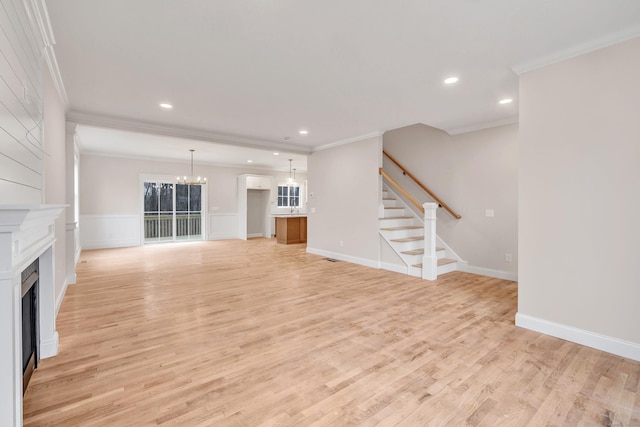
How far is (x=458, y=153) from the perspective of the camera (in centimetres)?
552

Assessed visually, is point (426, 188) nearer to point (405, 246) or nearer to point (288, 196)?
point (405, 246)

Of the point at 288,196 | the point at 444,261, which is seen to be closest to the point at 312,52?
the point at 444,261

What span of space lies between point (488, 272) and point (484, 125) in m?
2.59

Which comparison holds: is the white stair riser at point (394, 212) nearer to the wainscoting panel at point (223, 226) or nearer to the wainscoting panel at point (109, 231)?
the wainscoting panel at point (223, 226)

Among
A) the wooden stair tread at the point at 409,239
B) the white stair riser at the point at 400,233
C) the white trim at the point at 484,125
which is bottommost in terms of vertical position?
the wooden stair tread at the point at 409,239

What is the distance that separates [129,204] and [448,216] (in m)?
8.52

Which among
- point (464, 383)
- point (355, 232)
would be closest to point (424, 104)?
point (355, 232)

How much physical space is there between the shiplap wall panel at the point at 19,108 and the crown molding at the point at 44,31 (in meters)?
0.08

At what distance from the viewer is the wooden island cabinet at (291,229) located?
909cm

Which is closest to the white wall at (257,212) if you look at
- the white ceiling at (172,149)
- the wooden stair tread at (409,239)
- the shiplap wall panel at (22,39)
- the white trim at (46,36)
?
the white ceiling at (172,149)

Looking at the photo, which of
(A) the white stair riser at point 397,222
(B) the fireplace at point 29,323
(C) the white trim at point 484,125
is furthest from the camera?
(A) the white stair riser at point 397,222

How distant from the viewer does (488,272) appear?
5.11m

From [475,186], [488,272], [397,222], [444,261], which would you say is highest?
[475,186]

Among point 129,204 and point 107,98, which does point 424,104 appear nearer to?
point 107,98
